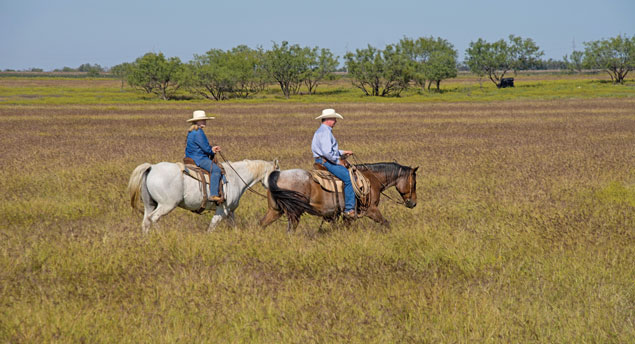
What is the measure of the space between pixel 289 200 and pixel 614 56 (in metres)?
106

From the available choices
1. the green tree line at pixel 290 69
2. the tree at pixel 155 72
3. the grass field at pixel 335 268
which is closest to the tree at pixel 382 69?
the green tree line at pixel 290 69

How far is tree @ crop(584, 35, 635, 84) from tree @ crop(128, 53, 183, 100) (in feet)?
235

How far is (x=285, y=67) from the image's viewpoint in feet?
288

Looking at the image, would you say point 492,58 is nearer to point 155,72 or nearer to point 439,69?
point 439,69

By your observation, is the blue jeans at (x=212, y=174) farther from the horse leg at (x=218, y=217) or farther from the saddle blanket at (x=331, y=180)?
the saddle blanket at (x=331, y=180)

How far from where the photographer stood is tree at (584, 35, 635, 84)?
96.2m

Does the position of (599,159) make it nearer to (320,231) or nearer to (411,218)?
(411,218)

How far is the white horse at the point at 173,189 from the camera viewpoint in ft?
28.1

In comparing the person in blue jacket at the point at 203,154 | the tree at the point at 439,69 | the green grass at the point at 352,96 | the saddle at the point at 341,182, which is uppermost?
the tree at the point at 439,69

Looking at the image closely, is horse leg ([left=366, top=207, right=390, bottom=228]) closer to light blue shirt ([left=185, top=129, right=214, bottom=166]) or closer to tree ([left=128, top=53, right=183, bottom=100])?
light blue shirt ([left=185, top=129, right=214, bottom=166])

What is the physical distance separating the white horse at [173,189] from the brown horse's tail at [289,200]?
63cm

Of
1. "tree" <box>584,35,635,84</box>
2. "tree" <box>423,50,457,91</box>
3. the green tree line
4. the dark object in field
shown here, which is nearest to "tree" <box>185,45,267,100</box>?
the green tree line

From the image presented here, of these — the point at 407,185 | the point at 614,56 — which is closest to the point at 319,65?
the point at 614,56

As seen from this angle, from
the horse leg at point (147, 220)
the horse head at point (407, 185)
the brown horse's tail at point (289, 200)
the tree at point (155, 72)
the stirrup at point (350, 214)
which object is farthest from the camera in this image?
the tree at point (155, 72)
